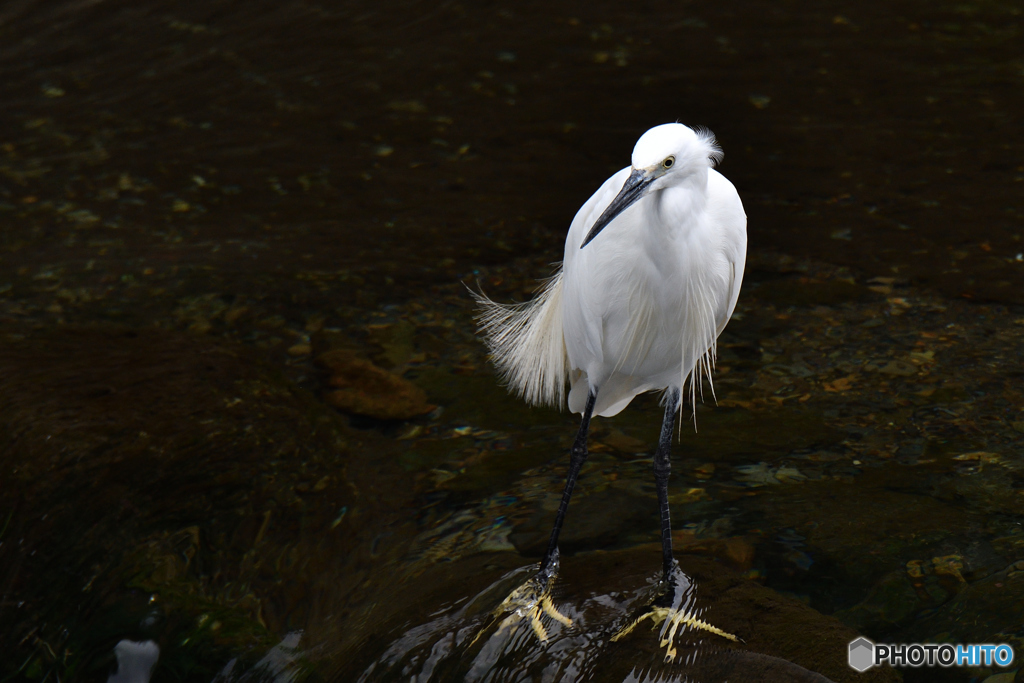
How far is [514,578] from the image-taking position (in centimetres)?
248

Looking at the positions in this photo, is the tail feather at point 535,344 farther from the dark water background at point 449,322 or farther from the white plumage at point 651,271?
the dark water background at point 449,322

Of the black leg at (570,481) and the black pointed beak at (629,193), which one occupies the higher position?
the black pointed beak at (629,193)

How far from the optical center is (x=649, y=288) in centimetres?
218

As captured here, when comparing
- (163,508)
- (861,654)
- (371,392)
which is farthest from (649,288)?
(163,508)

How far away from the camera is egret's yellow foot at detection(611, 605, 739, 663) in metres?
2.22

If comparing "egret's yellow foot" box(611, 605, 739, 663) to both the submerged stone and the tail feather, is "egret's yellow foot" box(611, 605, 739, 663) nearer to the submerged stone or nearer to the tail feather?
the tail feather

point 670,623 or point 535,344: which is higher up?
point 535,344

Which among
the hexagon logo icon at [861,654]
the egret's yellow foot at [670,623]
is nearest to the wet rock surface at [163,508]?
the egret's yellow foot at [670,623]

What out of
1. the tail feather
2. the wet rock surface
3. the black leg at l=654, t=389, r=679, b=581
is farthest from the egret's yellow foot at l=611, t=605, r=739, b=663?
the wet rock surface

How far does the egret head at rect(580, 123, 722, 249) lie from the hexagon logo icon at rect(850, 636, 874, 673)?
122 cm

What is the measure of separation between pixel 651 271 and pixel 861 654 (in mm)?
1080

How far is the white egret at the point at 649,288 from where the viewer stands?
76.9 inches

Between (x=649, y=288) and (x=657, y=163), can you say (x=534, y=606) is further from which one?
(x=657, y=163)

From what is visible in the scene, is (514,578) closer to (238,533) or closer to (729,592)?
(729,592)
